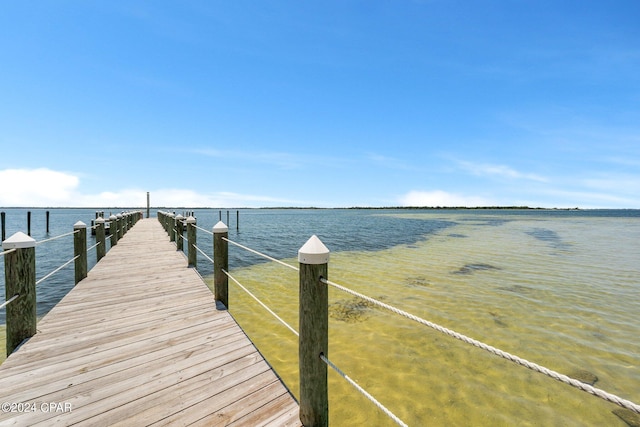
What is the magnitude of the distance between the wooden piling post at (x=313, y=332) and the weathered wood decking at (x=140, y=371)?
25 centimetres

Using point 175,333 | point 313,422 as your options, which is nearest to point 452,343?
point 313,422

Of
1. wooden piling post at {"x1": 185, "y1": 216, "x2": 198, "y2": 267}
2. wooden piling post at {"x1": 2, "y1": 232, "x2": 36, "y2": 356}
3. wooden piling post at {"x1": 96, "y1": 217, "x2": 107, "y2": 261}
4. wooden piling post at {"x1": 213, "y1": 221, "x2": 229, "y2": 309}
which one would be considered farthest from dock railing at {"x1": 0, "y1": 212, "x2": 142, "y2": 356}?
wooden piling post at {"x1": 96, "y1": 217, "x2": 107, "y2": 261}

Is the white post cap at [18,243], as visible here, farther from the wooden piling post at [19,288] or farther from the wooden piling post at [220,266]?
the wooden piling post at [220,266]

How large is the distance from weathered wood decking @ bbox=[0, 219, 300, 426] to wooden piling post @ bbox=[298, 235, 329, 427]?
0.25 metres

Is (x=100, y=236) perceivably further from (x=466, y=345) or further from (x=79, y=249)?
(x=466, y=345)

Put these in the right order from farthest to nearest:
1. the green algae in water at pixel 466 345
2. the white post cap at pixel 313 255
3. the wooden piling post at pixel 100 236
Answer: the wooden piling post at pixel 100 236
the green algae in water at pixel 466 345
the white post cap at pixel 313 255

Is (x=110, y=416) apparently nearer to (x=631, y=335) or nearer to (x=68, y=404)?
(x=68, y=404)

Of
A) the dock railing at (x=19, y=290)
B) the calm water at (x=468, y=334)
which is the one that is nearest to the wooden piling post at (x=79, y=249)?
the dock railing at (x=19, y=290)

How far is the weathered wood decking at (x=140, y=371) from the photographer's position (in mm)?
2564

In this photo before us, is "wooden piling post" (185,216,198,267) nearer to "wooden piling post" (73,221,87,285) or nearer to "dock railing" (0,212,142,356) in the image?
"wooden piling post" (73,221,87,285)

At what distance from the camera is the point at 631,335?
19.8 feet

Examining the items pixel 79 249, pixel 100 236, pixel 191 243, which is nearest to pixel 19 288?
pixel 79 249

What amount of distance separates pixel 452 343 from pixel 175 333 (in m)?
5.13

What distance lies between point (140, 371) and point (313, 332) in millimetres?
2128
